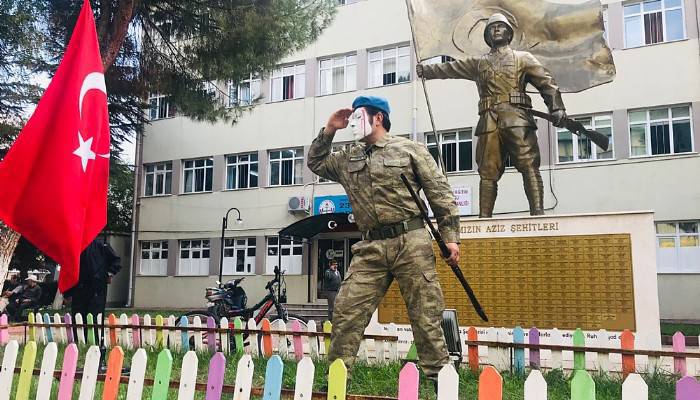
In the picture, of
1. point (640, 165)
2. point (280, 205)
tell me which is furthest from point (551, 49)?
point (280, 205)

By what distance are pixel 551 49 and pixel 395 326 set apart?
15.3ft

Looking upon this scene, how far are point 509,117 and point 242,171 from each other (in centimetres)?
1589

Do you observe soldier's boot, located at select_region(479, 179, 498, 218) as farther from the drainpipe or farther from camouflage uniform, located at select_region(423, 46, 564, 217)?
the drainpipe

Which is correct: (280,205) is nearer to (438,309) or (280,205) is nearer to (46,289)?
(46,289)

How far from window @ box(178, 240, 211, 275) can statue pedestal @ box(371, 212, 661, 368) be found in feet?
53.5

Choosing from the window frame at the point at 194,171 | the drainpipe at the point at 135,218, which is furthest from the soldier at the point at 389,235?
the drainpipe at the point at 135,218

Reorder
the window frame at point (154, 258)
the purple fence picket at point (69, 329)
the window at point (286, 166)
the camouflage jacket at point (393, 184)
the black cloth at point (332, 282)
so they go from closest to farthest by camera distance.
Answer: the camouflage jacket at point (393, 184) → the purple fence picket at point (69, 329) → the black cloth at point (332, 282) → the window at point (286, 166) → the window frame at point (154, 258)

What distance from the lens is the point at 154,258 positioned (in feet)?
78.4

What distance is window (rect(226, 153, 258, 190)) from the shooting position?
21.9 meters

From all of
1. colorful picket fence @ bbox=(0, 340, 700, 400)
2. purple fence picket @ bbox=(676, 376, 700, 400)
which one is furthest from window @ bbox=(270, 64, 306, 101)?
purple fence picket @ bbox=(676, 376, 700, 400)

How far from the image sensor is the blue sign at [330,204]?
1944cm

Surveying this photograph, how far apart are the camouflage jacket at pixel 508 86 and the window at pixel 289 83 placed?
14.3m

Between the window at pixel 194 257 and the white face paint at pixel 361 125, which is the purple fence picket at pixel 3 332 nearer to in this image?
the white face paint at pixel 361 125

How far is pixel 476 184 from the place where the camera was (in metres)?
17.9
